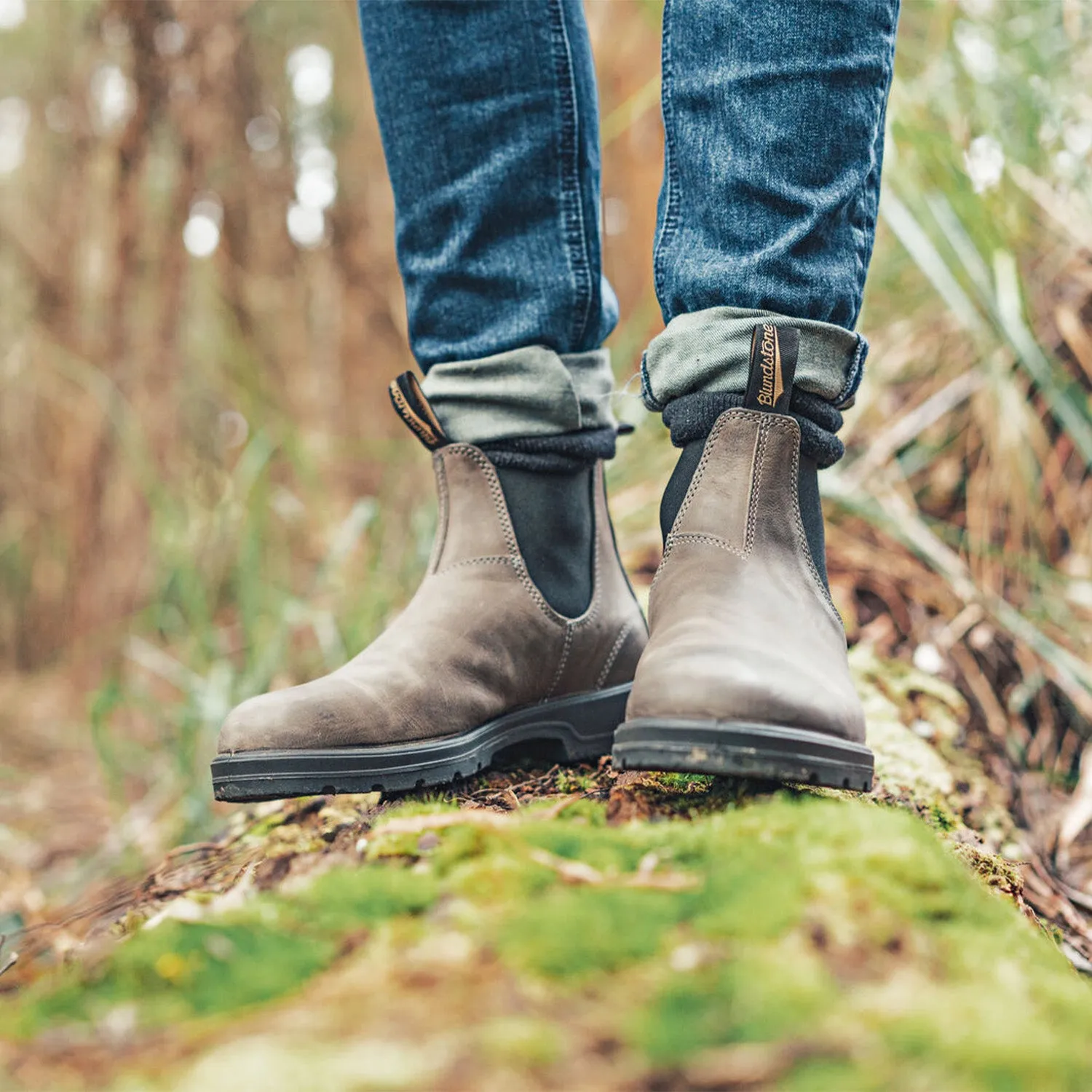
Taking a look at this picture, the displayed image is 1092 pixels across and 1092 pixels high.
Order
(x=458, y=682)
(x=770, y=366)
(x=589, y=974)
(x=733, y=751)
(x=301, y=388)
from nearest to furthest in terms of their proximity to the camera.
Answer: (x=589, y=974), (x=733, y=751), (x=770, y=366), (x=458, y=682), (x=301, y=388)

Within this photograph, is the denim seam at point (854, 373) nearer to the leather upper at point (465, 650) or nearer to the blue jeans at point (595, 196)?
the blue jeans at point (595, 196)

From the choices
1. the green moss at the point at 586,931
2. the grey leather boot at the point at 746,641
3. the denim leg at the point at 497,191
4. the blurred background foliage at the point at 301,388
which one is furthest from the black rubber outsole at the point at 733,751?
the blurred background foliage at the point at 301,388

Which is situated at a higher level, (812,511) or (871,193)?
(871,193)

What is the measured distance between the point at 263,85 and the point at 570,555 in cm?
285

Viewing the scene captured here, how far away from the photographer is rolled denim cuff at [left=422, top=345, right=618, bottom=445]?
1000 mm

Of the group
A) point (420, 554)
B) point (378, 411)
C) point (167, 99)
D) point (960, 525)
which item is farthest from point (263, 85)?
point (960, 525)

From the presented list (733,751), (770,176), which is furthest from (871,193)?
(733,751)

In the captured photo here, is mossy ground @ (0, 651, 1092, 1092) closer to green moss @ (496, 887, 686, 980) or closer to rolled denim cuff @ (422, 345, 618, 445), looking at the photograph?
green moss @ (496, 887, 686, 980)

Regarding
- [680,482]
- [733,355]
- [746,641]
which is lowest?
[746,641]

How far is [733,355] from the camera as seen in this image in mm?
857

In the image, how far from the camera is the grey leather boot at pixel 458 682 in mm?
897

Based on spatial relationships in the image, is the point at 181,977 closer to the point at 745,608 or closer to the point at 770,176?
the point at 745,608

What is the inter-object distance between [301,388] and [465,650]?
326cm

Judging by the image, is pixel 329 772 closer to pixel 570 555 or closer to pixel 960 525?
pixel 570 555
